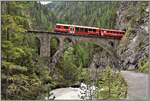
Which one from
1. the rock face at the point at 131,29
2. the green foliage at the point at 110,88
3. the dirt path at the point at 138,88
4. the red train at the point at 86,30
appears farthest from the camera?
the red train at the point at 86,30

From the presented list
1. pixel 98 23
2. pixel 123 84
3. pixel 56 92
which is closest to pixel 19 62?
pixel 123 84

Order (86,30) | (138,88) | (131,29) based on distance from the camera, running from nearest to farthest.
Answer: (138,88), (131,29), (86,30)

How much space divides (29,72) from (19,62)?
0.43 m

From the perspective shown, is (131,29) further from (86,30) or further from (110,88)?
(110,88)

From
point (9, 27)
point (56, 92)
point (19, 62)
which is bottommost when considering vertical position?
point (56, 92)

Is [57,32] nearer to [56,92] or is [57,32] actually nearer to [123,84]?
[56,92]

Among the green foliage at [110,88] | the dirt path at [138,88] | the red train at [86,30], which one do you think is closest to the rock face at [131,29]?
the red train at [86,30]

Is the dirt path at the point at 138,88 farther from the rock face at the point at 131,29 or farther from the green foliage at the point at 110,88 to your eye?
the rock face at the point at 131,29

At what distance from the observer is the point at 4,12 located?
5551 mm

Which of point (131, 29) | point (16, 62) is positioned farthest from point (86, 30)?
point (16, 62)

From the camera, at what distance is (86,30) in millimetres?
16156

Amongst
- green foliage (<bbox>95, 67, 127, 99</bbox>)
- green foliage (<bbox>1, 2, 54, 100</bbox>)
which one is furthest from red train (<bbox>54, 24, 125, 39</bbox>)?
green foliage (<bbox>95, 67, 127, 99</bbox>)

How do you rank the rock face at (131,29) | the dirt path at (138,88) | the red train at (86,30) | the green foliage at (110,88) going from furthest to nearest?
the red train at (86,30) → the rock face at (131,29) → the green foliage at (110,88) → the dirt path at (138,88)

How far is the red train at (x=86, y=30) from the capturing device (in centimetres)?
1471
